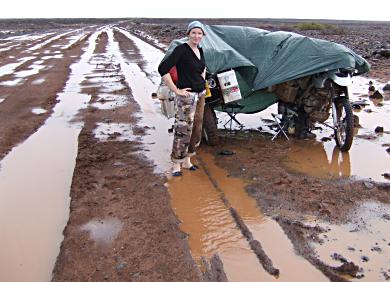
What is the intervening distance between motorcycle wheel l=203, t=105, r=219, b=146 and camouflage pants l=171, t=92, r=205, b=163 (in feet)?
2.79

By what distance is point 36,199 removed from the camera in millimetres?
5090

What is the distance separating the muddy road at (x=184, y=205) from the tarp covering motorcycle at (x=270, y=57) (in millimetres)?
1091

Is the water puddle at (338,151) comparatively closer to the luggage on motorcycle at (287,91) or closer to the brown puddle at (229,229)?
the luggage on motorcycle at (287,91)

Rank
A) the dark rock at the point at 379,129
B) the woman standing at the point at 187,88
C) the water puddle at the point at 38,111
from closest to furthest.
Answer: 1. the woman standing at the point at 187,88
2. the dark rock at the point at 379,129
3. the water puddle at the point at 38,111

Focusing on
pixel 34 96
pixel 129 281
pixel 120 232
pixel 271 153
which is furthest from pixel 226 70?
pixel 34 96

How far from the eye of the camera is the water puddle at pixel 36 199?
3852mm

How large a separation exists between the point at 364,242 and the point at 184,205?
6.20 feet

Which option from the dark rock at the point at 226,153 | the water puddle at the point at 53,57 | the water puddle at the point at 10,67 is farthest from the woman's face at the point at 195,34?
the water puddle at the point at 53,57

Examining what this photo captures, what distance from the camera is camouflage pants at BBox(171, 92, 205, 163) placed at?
5.43 meters

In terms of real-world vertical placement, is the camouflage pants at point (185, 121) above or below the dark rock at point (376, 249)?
above

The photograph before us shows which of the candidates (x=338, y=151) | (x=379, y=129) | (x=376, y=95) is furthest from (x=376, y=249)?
(x=376, y=95)

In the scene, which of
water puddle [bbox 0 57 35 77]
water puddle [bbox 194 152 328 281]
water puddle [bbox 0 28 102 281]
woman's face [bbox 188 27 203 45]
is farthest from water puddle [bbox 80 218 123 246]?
water puddle [bbox 0 57 35 77]

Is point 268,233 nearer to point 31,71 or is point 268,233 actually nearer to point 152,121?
point 152,121

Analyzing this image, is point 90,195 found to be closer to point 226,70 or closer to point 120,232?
point 120,232
